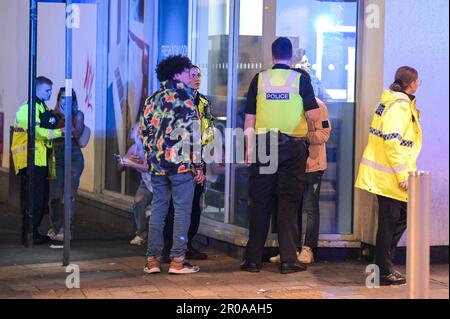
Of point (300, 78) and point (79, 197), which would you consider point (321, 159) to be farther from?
point (79, 197)

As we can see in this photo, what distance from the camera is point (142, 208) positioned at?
31.4ft

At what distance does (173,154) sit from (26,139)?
2842mm

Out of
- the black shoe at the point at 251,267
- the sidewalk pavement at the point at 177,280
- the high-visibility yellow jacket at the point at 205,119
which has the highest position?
the high-visibility yellow jacket at the point at 205,119

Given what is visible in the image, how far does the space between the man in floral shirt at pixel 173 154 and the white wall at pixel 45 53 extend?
4201 mm

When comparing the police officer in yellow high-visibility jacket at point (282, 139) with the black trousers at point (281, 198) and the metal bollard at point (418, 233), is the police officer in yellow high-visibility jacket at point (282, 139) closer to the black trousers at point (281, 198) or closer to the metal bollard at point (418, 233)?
the black trousers at point (281, 198)

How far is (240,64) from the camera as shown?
8773 millimetres

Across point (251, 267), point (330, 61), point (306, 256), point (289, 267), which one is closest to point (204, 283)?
point (251, 267)

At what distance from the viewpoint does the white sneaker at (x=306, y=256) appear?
8.23 m

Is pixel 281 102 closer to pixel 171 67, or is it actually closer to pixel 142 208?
pixel 171 67

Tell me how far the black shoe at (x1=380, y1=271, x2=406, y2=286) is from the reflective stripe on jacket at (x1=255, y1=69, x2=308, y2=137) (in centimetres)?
135

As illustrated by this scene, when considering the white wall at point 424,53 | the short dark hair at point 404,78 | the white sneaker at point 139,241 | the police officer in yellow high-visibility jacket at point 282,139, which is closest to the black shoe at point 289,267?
the police officer in yellow high-visibility jacket at point 282,139
